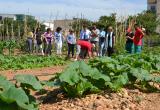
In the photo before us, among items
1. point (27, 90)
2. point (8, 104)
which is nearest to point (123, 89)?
point (27, 90)

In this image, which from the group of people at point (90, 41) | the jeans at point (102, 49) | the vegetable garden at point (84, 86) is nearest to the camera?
the vegetable garden at point (84, 86)

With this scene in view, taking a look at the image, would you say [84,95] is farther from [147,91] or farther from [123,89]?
[147,91]

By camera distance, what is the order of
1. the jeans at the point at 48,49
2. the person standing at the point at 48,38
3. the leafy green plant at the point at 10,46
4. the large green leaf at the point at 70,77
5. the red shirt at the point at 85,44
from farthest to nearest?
the leafy green plant at the point at 10,46, the jeans at the point at 48,49, the person standing at the point at 48,38, the red shirt at the point at 85,44, the large green leaf at the point at 70,77

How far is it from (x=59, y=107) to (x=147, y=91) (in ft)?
6.85

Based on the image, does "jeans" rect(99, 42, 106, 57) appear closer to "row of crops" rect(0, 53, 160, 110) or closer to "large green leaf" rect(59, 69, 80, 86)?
"row of crops" rect(0, 53, 160, 110)

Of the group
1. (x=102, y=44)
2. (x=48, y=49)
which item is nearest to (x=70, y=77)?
(x=102, y=44)

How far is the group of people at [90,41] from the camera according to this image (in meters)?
18.7

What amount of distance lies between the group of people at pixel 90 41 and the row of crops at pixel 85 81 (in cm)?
861

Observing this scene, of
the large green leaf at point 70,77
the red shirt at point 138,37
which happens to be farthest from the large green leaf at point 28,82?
the red shirt at point 138,37

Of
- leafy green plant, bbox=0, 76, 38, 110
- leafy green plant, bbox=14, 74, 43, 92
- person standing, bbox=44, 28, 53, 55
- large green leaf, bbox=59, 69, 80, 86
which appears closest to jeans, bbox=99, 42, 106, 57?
person standing, bbox=44, 28, 53, 55

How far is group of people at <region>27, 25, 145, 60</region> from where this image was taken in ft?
61.3

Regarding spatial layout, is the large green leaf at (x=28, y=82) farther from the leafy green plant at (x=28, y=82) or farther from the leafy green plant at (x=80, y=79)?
the leafy green plant at (x=80, y=79)

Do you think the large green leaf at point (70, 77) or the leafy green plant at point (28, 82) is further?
the large green leaf at point (70, 77)

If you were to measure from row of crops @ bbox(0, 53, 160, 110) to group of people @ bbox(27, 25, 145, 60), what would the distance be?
8614 mm
